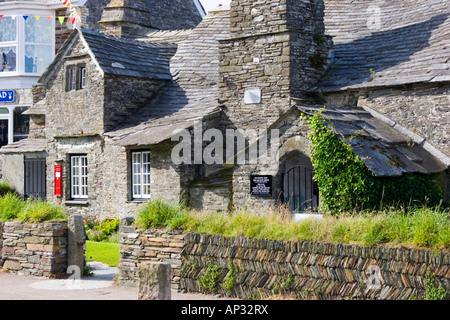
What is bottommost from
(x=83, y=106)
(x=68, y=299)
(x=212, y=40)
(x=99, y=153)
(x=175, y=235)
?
(x=68, y=299)

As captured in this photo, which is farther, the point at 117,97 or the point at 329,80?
the point at 117,97

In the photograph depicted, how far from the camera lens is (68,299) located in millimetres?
12086

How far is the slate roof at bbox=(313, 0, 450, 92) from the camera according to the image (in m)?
18.4

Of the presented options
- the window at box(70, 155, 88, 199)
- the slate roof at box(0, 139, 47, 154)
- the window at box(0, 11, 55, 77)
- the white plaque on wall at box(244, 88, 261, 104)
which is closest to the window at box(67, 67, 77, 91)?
the window at box(70, 155, 88, 199)

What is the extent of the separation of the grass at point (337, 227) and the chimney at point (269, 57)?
720 centimetres

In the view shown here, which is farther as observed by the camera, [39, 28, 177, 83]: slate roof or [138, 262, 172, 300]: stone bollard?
[39, 28, 177, 83]: slate roof

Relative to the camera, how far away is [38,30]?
1160 inches

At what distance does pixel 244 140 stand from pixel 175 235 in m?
7.94

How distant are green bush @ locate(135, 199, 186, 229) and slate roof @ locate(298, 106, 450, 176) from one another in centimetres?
441

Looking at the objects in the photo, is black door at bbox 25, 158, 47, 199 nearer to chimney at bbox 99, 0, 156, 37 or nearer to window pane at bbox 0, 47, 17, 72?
window pane at bbox 0, 47, 17, 72

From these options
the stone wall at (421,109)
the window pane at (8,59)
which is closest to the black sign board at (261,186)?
the stone wall at (421,109)
